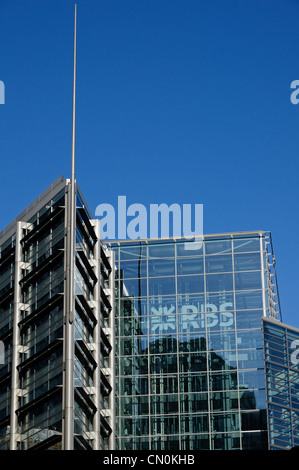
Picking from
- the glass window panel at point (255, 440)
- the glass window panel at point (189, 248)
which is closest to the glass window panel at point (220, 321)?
the glass window panel at point (189, 248)

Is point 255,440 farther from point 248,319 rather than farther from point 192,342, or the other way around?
point 248,319

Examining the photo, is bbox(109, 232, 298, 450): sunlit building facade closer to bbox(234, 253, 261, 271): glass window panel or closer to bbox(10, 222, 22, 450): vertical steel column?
bbox(234, 253, 261, 271): glass window panel

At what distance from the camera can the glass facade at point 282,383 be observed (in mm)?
81250

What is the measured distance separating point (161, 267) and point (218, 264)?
5.25m

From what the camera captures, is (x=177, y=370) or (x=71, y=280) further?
(x=177, y=370)

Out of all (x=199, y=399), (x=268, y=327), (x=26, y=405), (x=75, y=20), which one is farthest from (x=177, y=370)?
(x=75, y=20)

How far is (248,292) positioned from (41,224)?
94.0 feet

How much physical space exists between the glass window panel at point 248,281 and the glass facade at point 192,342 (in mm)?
88

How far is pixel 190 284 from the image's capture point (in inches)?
3447

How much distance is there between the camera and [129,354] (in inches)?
3413

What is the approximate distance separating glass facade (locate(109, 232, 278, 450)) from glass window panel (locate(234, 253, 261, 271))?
9 cm

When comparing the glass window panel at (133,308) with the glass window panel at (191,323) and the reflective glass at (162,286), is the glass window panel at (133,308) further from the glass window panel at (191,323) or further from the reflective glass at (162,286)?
the glass window panel at (191,323)

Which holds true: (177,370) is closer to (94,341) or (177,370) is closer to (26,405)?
(94,341)
